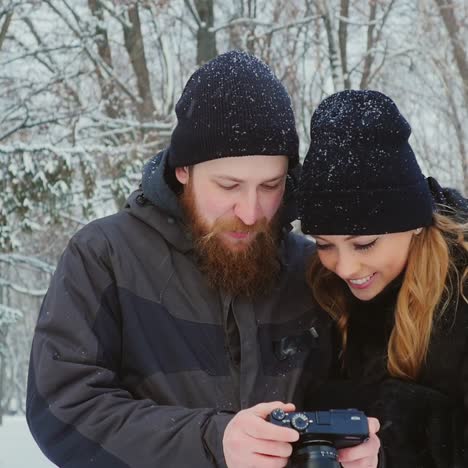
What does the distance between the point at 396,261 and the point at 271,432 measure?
951mm

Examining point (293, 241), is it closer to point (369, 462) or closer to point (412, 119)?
point (369, 462)

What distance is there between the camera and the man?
1.90m

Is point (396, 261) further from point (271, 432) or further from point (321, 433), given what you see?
point (271, 432)

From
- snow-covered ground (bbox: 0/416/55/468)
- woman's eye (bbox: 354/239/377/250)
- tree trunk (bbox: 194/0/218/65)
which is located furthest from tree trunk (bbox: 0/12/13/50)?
woman's eye (bbox: 354/239/377/250)

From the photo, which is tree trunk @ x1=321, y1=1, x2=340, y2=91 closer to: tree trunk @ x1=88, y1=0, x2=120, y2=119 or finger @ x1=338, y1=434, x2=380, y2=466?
tree trunk @ x1=88, y1=0, x2=120, y2=119

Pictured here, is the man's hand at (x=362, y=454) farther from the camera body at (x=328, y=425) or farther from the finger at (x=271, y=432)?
the finger at (x=271, y=432)

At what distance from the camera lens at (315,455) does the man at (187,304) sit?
243mm

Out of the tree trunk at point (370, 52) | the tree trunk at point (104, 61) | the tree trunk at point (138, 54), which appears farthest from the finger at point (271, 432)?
the tree trunk at point (138, 54)

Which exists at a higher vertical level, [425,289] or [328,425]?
[425,289]

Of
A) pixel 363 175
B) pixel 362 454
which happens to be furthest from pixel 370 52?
pixel 362 454

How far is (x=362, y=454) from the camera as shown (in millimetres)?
1752

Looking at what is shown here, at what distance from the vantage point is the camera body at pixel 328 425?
1.66 m

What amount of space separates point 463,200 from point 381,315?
0.52 meters

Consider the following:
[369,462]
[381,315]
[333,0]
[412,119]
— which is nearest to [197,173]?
[381,315]
